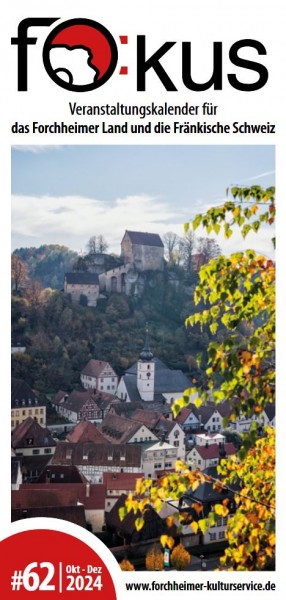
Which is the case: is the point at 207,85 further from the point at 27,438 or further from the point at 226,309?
the point at 27,438

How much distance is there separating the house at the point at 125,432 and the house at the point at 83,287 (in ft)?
13.6

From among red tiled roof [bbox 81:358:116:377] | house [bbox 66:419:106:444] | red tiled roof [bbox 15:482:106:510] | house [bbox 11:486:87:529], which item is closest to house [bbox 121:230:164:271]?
red tiled roof [bbox 81:358:116:377]

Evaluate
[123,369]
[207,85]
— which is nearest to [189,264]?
[123,369]

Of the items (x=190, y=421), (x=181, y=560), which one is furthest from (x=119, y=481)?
(x=190, y=421)

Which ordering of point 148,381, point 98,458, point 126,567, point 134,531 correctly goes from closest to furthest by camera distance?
1. point 126,567
2. point 134,531
3. point 98,458
4. point 148,381

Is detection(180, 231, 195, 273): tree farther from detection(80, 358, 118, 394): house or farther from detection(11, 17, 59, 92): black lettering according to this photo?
detection(11, 17, 59, 92): black lettering

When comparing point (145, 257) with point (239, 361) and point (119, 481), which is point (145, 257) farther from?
point (239, 361)

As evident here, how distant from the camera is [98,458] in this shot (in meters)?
11.1

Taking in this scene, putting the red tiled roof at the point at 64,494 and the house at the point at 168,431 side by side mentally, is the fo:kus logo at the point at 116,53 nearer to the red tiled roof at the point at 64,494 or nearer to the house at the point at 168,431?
the red tiled roof at the point at 64,494

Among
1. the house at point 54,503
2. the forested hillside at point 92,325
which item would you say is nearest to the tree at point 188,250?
the forested hillside at point 92,325

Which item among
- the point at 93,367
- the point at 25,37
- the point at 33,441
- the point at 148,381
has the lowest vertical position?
the point at 33,441

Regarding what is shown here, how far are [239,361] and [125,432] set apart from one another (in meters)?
11.3

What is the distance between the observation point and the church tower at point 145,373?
18.9m

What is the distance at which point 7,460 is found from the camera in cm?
333
